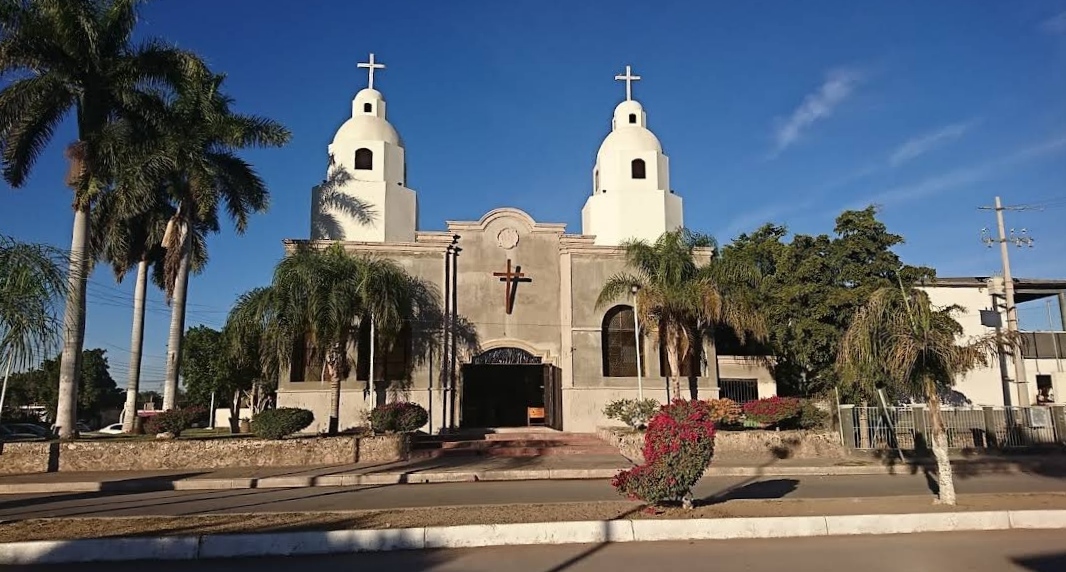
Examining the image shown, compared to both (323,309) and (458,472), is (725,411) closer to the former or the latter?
(458,472)

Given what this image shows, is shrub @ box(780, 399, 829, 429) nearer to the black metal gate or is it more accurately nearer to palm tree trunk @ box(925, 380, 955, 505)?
the black metal gate

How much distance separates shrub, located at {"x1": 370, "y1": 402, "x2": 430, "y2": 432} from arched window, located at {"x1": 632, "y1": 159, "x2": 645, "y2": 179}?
563 inches

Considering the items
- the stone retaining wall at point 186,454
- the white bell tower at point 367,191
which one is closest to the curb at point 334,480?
the stone retaining wall at point 186,454

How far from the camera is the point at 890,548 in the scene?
8500 mm

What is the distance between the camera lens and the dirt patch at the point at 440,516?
30.1ft

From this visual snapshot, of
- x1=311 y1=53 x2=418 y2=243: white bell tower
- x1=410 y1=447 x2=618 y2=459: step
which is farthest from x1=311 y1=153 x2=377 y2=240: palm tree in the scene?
x1=410 y1=447 x2=618 y2=459: step

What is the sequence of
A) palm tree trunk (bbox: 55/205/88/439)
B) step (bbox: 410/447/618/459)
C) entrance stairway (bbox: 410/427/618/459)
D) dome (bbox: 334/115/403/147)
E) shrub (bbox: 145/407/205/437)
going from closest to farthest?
palm tree trunk (bbox: 55/205/88/439), shrub (bbox: 145/407/205/437), step (bbox: 410/447/618/459), entrance stairway (bbox: 410/427/618/459), dome (bbox: 334/115/403/147)

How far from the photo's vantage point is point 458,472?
52.4 ft

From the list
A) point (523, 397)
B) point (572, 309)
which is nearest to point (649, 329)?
point (572, 309)

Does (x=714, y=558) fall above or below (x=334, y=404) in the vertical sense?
below

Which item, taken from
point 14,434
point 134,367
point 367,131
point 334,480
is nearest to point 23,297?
point 334,480

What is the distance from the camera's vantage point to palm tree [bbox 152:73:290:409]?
827 inches

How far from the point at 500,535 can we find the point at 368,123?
22.4 metres

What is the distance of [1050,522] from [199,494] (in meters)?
14.0
